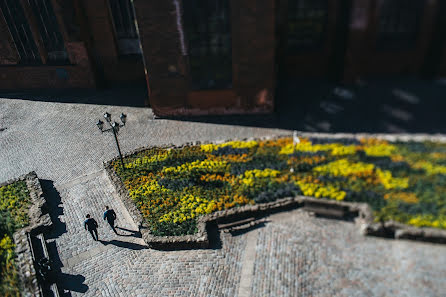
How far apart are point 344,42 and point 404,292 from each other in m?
13.2

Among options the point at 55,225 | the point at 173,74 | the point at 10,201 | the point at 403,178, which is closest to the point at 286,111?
the point at 173,74

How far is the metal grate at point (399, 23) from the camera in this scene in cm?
1662

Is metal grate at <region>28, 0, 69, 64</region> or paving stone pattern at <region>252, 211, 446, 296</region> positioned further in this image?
metal grate at <region>28, 0, 69, 64</region>

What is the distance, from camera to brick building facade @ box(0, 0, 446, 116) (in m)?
16.1

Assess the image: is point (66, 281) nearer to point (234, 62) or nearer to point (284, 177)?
point (284, 177)

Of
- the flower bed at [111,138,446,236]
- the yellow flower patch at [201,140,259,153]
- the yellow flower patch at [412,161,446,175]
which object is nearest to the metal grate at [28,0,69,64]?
the flower bed at [111,138,446,236]

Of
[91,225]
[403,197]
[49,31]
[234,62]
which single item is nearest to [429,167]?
[403,197]

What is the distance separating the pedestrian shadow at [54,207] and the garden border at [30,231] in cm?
26

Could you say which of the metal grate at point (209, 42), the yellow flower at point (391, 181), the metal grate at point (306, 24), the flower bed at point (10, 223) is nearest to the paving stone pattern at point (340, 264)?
the yellow flower at point (391, 181)

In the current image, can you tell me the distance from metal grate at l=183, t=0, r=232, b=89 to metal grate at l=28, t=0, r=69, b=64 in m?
9.35

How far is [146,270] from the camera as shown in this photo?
432 inches

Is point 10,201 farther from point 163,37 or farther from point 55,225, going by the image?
point 163,37

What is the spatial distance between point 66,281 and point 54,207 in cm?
371

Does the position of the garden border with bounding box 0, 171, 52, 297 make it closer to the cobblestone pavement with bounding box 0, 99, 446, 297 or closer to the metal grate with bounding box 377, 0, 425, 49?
the cobblestone pavement with bounding box 0, 99, 446, 297
